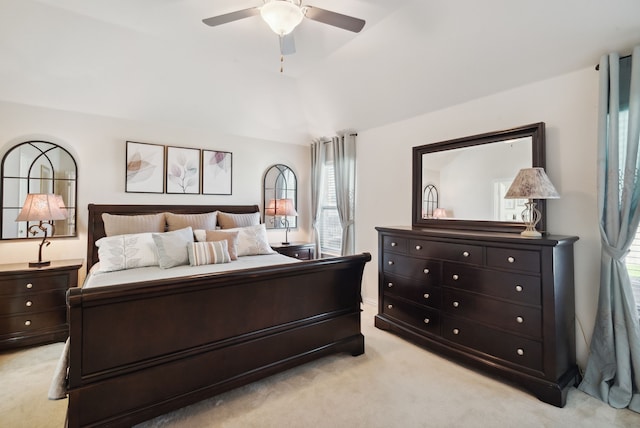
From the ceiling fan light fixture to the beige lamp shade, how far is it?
273 cm

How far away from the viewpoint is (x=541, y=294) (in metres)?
2.10

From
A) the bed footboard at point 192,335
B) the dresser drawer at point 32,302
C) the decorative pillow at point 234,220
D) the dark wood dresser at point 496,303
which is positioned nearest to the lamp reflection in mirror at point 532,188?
the dark wood dresser at point 496,303

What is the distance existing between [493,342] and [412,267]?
0.88m

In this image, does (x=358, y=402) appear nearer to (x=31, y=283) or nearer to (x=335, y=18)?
(x=335, y=18)

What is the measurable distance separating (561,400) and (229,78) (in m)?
4.38

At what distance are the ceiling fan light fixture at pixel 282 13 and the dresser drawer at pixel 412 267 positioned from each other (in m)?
2.22

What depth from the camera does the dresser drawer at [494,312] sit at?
84.2 inches

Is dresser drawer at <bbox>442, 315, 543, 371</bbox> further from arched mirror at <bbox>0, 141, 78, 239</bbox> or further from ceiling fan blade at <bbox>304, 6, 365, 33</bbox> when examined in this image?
arched mirror at <bbox>0, 141, 78, 239</bbox>

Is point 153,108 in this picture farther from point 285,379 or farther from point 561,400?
point 561,400

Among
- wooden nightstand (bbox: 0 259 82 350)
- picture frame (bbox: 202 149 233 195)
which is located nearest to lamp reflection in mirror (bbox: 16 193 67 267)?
wooden nightstand (bbox: 0 259 82 350)

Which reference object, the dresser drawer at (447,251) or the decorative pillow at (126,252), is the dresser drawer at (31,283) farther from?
the dresser drawer at (447,251)

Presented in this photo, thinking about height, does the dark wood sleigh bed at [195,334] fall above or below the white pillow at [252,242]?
below

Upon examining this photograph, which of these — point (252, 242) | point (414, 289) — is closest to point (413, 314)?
point (414, 289)

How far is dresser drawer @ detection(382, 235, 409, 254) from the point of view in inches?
118
